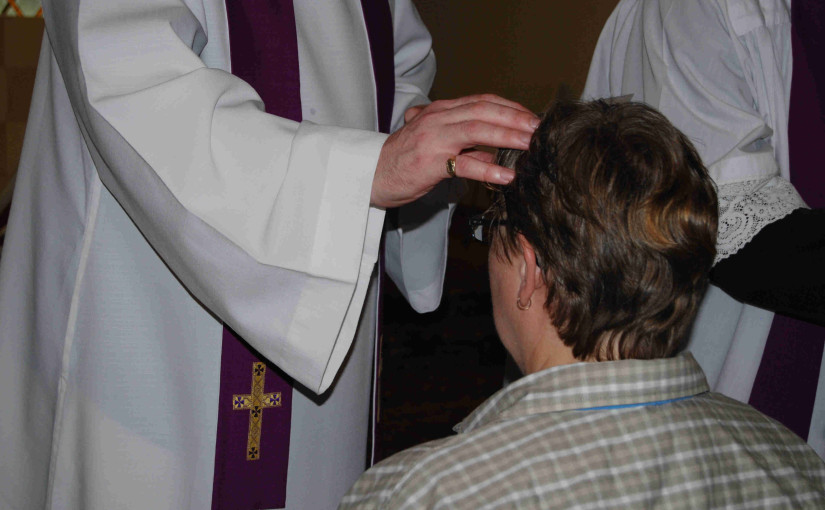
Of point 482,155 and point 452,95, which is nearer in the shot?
point 482,155

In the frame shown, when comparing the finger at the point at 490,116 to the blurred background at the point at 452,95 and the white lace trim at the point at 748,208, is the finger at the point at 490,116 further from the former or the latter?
the blurred background at the point at 452,95

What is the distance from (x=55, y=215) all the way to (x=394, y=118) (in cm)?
78

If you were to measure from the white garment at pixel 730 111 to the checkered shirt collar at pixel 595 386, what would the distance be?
0.60 meters

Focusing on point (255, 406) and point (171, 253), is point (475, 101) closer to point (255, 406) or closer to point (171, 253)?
point (171, 253)

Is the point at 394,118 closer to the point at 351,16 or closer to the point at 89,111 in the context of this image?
the point at 351,16

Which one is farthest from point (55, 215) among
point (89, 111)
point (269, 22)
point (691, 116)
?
point (691, 116)

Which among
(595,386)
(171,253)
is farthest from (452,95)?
(595,386)

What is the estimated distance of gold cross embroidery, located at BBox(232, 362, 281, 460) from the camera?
165 centimetres

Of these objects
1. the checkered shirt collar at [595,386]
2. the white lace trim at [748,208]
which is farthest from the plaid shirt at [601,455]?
the white lace trim at [748,208]

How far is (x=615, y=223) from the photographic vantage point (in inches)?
49.1

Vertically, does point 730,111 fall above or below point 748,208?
above

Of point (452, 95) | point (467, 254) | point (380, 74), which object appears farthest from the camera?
point (452, 95)

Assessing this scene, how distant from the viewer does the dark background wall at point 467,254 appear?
4.83 metres

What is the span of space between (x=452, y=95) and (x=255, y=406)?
337 inches
